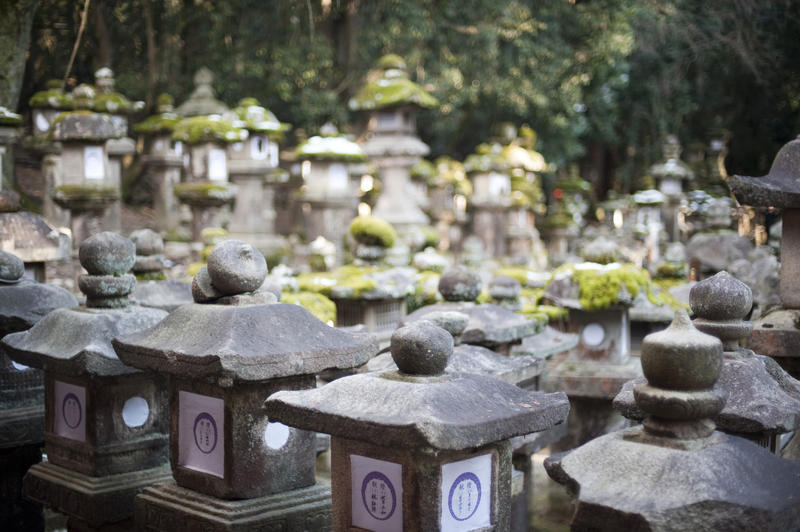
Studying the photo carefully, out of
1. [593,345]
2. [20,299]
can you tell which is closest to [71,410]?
[20,299]

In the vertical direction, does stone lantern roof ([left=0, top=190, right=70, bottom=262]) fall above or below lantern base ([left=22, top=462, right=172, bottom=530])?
above

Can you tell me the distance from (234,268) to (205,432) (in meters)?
0.81

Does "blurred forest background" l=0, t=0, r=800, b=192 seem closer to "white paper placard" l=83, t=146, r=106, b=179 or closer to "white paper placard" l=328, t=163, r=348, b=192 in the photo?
"white paper placard" l=328, t=163, r=348, b=192

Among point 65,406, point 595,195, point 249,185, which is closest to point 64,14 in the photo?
point 249,185

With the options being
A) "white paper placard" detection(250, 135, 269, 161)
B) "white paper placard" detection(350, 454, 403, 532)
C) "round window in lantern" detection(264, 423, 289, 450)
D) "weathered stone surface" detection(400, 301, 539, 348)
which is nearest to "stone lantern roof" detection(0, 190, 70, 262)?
"weathered stone surface" detection(400, 301, 539, 348)

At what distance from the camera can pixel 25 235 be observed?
285 inches

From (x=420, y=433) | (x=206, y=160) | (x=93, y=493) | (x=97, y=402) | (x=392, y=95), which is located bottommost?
(x=93, y=493)

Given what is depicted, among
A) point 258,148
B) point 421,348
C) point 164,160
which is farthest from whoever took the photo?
point 164,160

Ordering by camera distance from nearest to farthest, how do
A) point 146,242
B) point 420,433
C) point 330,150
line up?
point 420,433 → point 146,242 → point 330,150

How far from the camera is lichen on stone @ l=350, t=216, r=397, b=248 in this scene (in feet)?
35.8

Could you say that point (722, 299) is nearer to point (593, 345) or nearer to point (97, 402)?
point (97, 402)

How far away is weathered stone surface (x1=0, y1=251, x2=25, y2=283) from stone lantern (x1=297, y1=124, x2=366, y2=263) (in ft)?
28.8

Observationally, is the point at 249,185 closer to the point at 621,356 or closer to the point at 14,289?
the point at 621,356

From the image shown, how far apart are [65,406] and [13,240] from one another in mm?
2339
